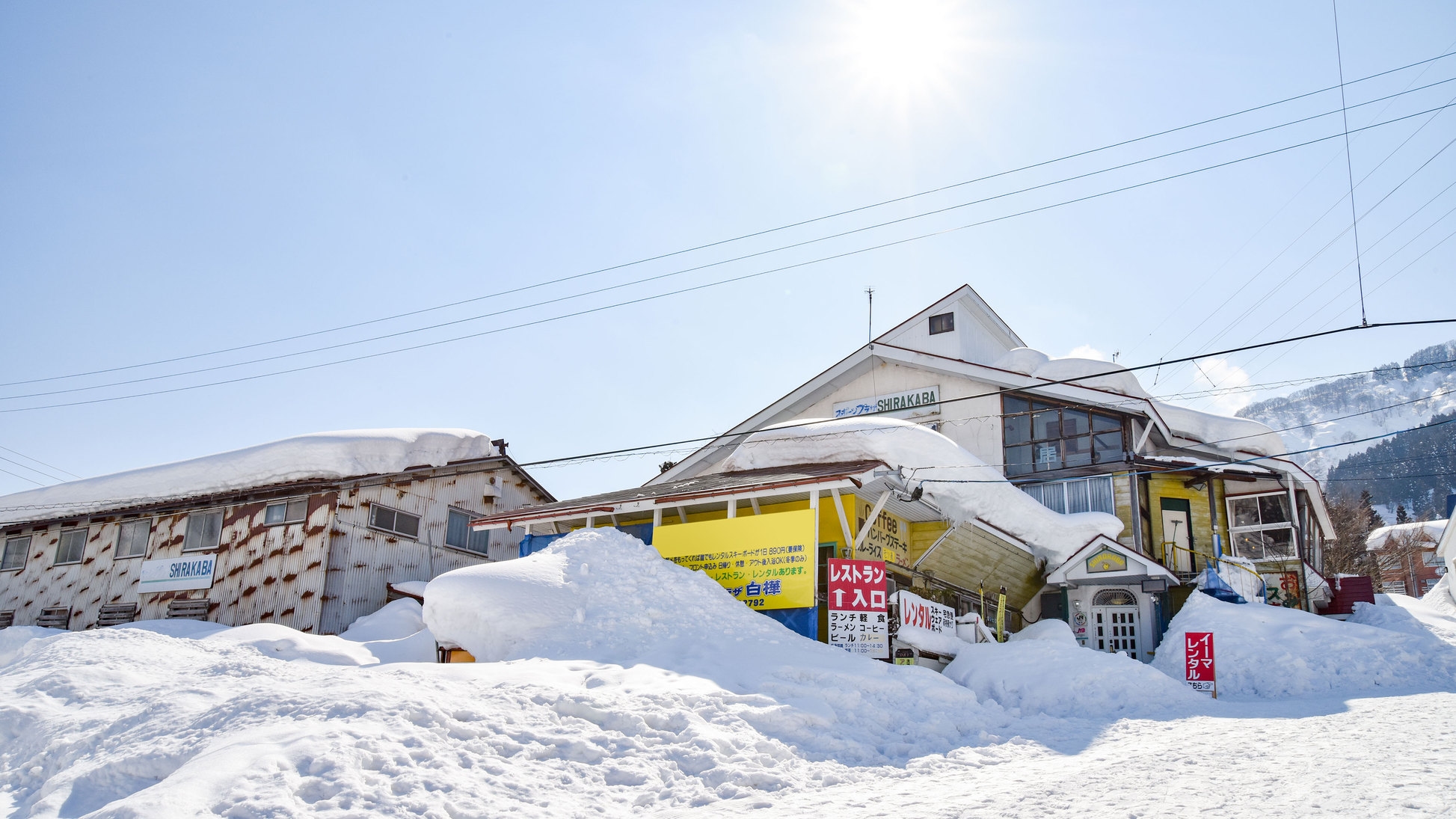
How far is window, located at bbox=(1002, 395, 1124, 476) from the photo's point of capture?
2045 cm

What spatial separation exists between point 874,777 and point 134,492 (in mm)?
23851

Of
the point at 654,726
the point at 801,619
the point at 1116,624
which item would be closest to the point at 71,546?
the point at 801,619

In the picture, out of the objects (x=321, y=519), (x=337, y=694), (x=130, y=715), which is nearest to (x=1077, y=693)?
(x=337, y=694)

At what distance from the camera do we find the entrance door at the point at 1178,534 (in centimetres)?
2028

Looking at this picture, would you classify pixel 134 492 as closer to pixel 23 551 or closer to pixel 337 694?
pixel 23 551

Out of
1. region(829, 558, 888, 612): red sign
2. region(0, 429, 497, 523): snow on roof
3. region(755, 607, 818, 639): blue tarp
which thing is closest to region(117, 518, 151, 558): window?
region(0, 429, 497, 523): snow on roof

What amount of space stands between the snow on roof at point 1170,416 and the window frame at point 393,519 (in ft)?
50.9

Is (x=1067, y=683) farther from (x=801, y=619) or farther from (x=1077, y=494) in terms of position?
(x=1077, y=494)

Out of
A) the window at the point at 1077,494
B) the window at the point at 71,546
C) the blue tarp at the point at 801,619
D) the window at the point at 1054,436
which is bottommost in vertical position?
the blue tarp at the point at 801,619

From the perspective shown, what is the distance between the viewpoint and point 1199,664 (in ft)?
42.1

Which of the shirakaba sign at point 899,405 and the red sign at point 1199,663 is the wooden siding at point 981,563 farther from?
the shirakaba sign at point 899,405

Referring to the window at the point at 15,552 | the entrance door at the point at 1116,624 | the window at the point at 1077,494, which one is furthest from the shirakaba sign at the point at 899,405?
the window at the point at 15,552

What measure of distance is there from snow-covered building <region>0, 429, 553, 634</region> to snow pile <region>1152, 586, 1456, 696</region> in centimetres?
1727

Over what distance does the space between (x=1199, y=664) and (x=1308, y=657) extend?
10.2 feet
